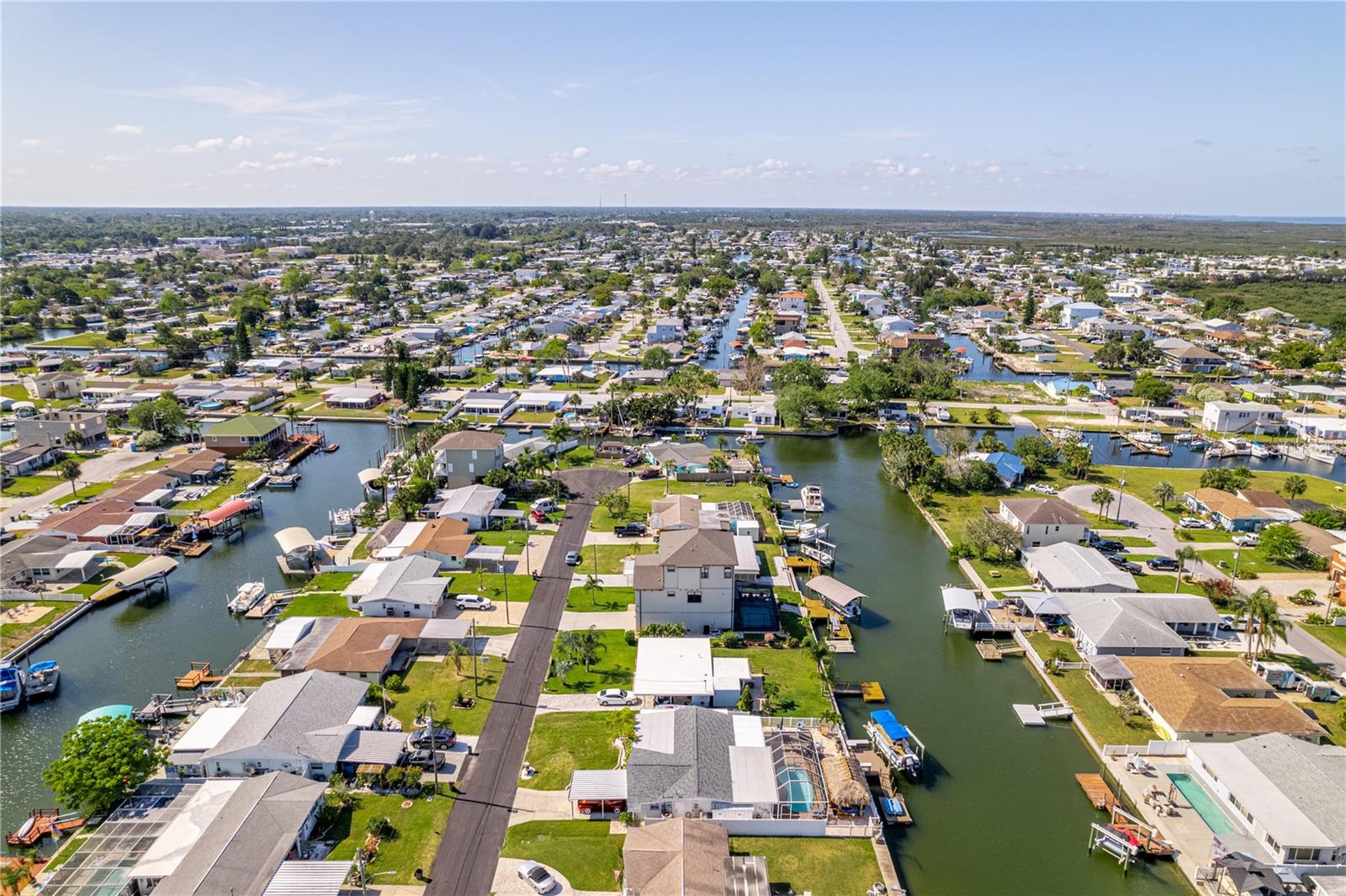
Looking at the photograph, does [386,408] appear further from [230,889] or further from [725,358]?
[230,889]

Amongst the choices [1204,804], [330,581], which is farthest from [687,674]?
[330,581]

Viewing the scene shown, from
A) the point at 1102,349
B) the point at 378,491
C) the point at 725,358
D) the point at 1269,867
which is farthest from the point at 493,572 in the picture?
the point at 1102,349

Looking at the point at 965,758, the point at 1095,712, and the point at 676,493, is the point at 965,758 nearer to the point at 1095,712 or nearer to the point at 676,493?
the point at 1095,712

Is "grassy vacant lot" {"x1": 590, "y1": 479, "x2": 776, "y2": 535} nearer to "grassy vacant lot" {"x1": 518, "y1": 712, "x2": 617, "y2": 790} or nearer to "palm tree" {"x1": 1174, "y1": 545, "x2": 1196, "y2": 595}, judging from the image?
"grassy vacant lot" {"x1": 518, "y1": 712, "x2": 617, "y2": 790}

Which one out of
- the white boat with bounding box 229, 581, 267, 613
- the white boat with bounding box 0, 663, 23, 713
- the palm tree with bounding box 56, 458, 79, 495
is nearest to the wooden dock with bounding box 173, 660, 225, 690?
the white boat with bounding box 229, 581, 267, 613

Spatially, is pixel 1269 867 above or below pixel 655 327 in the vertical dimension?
below

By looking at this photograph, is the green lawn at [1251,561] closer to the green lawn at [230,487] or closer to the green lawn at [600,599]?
the green lawn at [600,599]
